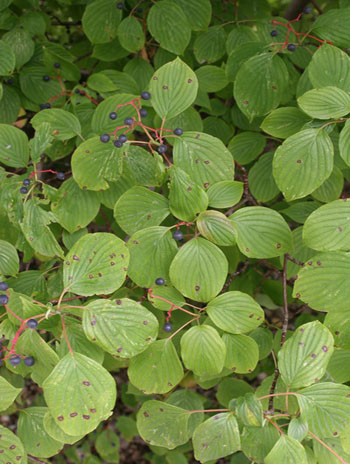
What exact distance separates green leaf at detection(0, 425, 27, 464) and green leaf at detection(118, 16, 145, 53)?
1.66 metres

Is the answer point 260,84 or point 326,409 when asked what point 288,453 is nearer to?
point 326,409

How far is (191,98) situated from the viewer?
4.94 ft

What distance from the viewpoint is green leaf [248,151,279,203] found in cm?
190

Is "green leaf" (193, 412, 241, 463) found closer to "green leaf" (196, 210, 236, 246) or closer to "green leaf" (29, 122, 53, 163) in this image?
"green leaf" (196, 210, 236, 246)

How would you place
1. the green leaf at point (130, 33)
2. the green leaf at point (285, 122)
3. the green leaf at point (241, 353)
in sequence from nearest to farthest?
the green leaf at point (241, 353) → the green leaf at point (285, 122) → the green leaf at point (130, 33)

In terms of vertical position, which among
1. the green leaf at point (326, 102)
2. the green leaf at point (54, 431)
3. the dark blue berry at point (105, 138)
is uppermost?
the green leaf at point (326, 102)

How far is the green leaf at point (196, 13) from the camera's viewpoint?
194 cm

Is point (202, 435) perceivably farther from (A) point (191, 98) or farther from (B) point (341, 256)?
(A) point (191, 98)

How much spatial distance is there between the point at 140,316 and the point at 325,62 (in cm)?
109

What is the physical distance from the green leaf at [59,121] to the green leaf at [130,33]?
0.51 metres

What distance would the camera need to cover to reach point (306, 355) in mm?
1303

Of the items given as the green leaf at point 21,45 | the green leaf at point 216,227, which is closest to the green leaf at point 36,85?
the green leaf at point 21,45

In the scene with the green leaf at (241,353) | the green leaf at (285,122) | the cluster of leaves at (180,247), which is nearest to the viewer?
the cluster of leaves at (180,247)

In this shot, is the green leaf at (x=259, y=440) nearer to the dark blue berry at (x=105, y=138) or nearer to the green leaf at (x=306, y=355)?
the green leaf at (x=306, y=355)
